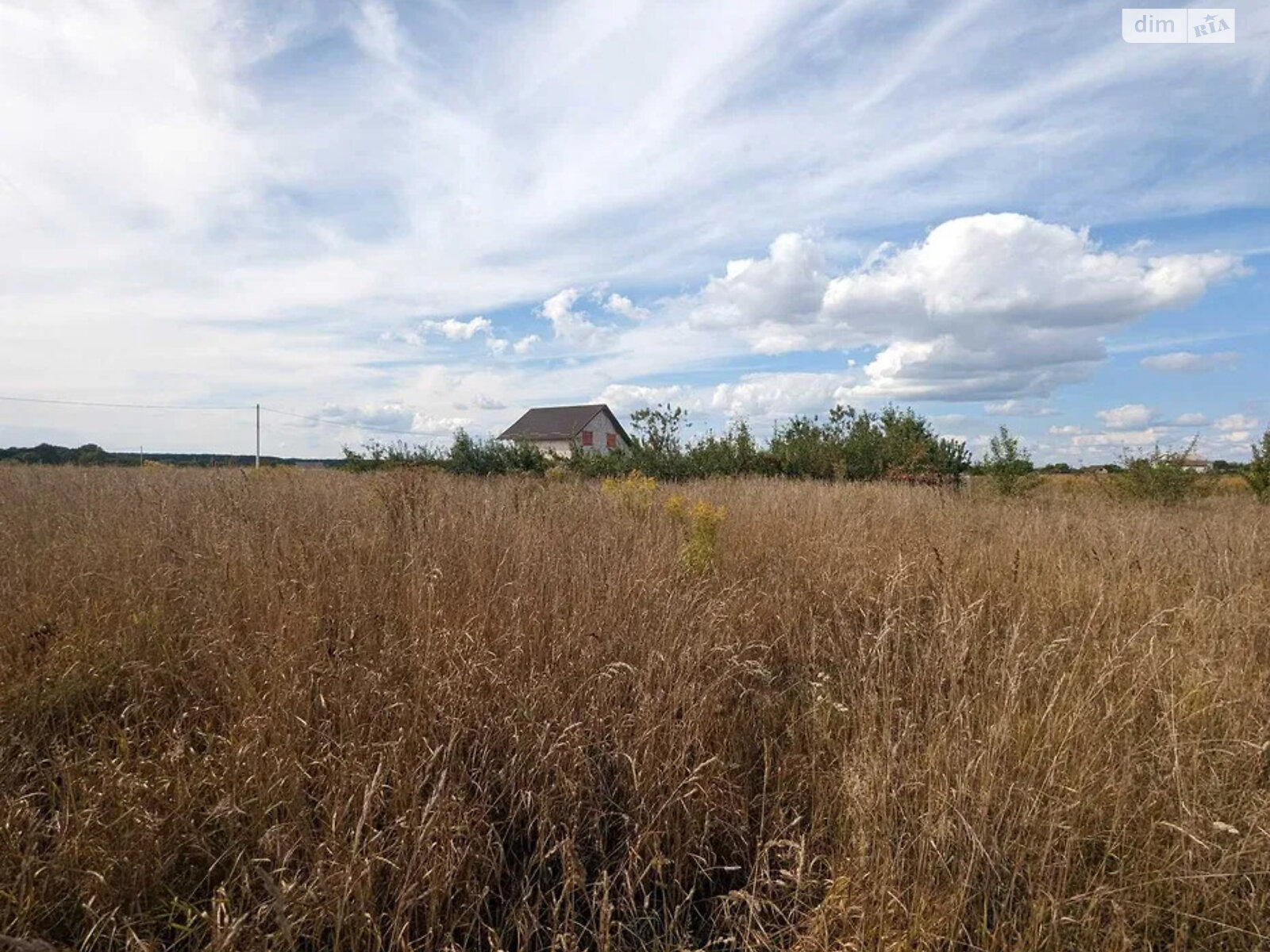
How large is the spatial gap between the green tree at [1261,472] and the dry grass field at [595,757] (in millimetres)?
12650

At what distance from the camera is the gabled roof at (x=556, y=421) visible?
49125 mm

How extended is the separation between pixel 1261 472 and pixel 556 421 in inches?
1691

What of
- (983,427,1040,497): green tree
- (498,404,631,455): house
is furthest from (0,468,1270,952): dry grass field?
(498,404,631,455): house

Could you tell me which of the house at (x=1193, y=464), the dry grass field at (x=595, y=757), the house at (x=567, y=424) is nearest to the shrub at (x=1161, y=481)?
the house at (x=1193, y=464)

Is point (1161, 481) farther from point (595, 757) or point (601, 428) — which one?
point (601, 428)

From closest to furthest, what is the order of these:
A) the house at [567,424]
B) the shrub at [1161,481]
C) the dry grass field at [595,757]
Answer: the dry grass field at [595,757] → the shrub at [1161,481] → the house at [567,424]

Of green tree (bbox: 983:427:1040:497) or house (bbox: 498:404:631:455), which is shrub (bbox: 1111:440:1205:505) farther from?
house (bbox: 498:404:631:455)

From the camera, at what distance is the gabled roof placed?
4912cm

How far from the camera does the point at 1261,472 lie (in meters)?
12.9

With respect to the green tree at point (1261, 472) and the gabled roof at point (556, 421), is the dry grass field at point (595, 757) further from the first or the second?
the gabled roof at point (556, 421)

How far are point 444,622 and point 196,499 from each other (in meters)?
4.33

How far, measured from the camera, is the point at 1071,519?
281 inches

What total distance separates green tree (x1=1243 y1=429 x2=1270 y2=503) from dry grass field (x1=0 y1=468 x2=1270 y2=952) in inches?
498

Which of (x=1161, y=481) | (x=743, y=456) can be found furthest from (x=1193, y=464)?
(x=743, y=456)
